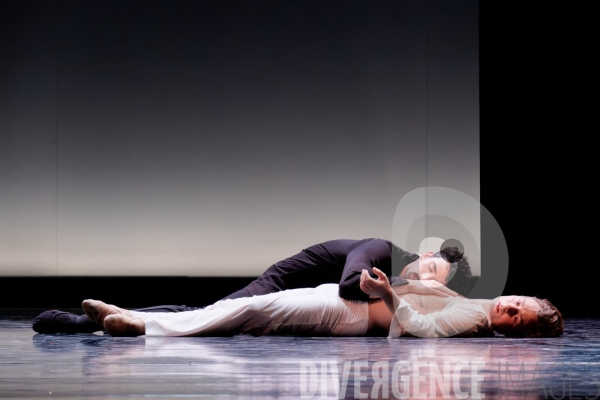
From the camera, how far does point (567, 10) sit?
437 centimetres

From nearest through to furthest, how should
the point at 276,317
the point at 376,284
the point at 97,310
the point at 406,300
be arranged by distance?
the point at 376,284
the point at 97,310
the point at 276,317
the point at 406,300

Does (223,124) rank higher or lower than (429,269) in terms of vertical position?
higher

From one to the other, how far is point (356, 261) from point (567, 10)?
111 inches

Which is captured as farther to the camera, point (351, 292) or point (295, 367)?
point (351, 292)

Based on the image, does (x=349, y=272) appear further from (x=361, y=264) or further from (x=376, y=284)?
(x=376, y=284)

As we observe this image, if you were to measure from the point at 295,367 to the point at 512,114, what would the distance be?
316 centimetres

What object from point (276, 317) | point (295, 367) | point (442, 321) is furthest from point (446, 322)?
point (295, 367)

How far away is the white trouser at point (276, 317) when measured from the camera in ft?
8.43

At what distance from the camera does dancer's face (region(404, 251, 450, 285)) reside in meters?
2.89

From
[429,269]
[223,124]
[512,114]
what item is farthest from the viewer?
[223,124]

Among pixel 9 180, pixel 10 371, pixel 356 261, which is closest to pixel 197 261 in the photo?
pixel 9 180

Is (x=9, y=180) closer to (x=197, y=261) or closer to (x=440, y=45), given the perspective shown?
(x=197, y=261)

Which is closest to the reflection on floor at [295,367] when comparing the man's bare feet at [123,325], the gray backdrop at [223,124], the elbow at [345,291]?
the man's bare feet at [123,325]

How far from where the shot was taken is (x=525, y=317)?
262cm
